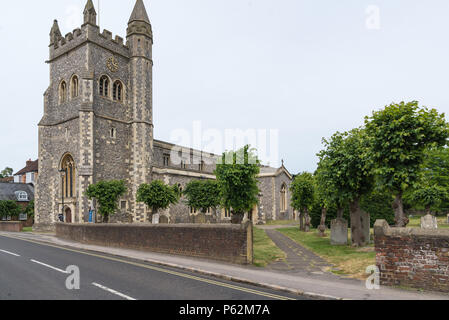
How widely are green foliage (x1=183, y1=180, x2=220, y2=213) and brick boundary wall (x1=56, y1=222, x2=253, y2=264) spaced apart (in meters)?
15.7

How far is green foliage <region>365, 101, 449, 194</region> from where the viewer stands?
13.1m

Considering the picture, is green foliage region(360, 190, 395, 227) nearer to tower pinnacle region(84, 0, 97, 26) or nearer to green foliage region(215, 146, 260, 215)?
A: green foliage region(215, 146, 260, 215)

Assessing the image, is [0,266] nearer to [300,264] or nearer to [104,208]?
[300,264]

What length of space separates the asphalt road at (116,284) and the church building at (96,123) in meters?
20.0

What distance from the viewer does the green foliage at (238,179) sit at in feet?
82.9

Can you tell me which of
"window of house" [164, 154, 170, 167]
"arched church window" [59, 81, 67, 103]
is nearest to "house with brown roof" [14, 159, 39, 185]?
"window of house" [164, 154, 170, 167]

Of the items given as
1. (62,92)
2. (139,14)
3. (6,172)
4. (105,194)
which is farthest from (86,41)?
(6,172)

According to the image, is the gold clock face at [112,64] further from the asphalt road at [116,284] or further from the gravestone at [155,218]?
the asphalt road at [116,284]

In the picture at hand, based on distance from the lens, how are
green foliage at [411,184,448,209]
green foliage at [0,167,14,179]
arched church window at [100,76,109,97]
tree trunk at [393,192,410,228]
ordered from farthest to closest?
green foliage at [0,167,14,179]
arched church window at [100,76,109,97]
green foliage at [411,184,448,209]
tree trunk at [393,192,410,228]

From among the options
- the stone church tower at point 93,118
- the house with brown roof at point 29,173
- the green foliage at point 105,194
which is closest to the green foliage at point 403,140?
the green foliage at point 105,194

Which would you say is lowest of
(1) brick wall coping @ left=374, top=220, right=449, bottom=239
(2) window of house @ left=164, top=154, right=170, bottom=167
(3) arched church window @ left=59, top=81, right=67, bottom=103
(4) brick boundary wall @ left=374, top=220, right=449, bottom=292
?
(4) brick boundary wall @ left=374, top=220, right=449, bottom=292

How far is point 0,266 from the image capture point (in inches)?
473

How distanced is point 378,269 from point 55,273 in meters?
10.5

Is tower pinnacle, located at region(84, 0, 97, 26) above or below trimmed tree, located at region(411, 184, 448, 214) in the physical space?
above
